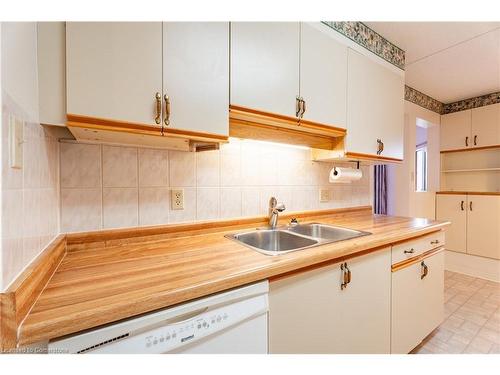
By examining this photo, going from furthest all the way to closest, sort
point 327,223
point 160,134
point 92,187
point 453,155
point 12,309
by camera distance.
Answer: point 453,155
point 327,223
point 92,187
point 160,134
point 12,309

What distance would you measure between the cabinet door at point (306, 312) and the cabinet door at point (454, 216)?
306cm

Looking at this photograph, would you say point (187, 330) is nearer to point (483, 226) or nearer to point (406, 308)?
point (406, 308)

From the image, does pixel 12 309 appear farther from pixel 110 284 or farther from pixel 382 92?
pixel 382 92

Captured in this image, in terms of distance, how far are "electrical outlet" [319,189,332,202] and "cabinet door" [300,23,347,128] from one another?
1.75 ft

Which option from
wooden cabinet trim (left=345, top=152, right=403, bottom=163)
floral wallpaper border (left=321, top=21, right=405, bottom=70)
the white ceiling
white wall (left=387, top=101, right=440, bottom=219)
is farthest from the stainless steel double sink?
white wall (left=387, top=101, right=440, bottom=219)

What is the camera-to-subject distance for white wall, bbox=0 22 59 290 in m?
0.50

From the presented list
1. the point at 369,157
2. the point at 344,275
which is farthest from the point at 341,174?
the point at 344,275

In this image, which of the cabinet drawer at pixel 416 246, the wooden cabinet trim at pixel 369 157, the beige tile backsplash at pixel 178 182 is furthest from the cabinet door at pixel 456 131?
the beige tile backsplash at pixel 178 182

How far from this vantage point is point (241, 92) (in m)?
1.06

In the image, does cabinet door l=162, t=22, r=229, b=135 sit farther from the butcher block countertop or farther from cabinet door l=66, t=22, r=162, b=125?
the butcher block countertop

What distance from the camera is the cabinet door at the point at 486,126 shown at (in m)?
2.88

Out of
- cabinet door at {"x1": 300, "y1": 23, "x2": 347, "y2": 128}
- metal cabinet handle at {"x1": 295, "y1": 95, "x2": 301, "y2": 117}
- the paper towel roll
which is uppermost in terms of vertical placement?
cabinet door at {"x1": 300, "y1": 23, "x2": 347, "y2": 128}

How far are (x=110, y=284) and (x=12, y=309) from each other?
212mm
